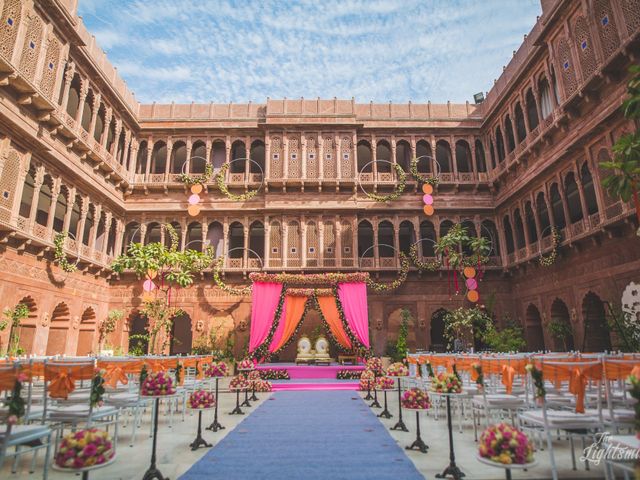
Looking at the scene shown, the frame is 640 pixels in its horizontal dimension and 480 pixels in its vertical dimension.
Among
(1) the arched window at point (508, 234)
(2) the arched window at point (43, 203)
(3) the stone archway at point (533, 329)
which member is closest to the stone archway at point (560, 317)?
(3) the stone archway at point (533, 329)

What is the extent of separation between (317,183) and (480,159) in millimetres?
8179

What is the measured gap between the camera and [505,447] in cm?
276

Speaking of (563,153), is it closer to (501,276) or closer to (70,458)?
(501,276)

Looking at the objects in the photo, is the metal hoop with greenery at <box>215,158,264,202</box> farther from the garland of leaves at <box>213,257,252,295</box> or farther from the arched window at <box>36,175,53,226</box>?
the arched window at <box>36,175,53,226</box>

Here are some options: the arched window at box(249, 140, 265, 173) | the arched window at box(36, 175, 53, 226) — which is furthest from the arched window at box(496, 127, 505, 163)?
the arched window at box(36, 175, 53, 226)

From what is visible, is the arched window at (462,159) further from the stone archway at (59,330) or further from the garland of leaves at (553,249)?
the stone archway at (59,330)

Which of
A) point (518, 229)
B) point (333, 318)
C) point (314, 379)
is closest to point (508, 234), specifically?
point (518, 229)

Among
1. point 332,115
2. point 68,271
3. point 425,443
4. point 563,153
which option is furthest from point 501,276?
point 68,271

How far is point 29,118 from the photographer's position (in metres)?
12.0

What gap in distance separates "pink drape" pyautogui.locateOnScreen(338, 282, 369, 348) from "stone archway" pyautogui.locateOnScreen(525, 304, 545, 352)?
→ 6.82 m

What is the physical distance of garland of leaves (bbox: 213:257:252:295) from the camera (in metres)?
17.4

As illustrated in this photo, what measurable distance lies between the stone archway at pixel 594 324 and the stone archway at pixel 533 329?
3241mm

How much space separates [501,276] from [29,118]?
18567 mm

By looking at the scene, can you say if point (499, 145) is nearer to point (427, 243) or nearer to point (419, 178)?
point (419, 178)
